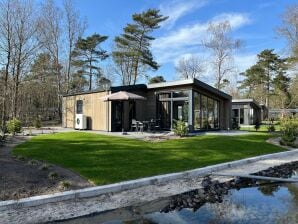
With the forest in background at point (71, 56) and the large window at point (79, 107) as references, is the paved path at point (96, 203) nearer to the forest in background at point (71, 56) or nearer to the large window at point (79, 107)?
the large window at point (79, 107)

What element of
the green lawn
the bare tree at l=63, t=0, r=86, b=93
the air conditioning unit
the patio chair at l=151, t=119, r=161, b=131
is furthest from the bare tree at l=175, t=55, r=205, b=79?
the green lawn

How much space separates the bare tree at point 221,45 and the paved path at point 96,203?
95.7 feet

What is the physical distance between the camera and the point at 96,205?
17.2 ft

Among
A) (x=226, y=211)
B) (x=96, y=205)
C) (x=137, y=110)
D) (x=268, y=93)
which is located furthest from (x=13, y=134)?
(x=268, y=93)

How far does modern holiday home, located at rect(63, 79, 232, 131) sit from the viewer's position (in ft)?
57.5

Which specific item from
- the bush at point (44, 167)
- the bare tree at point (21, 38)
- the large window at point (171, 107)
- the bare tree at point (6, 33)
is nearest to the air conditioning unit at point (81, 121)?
the large window at point (171, 107)

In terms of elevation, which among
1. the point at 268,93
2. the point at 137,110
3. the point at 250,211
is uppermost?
the point at 268,93

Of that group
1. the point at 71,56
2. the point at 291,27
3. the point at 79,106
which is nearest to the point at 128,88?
the point at 79,106

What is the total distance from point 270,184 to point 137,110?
12437mm

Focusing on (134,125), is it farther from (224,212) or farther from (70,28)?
(70,28)

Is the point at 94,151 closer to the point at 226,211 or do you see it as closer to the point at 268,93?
the point at 226,211

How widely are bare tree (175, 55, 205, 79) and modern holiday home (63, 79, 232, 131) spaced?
70.0 feet

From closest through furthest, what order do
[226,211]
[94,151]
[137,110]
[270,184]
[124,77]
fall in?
1. [226,211]
2. [270,184]
3. [94,151]
4. [137,110]
5. [124,77]

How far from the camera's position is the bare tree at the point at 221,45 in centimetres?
3444
